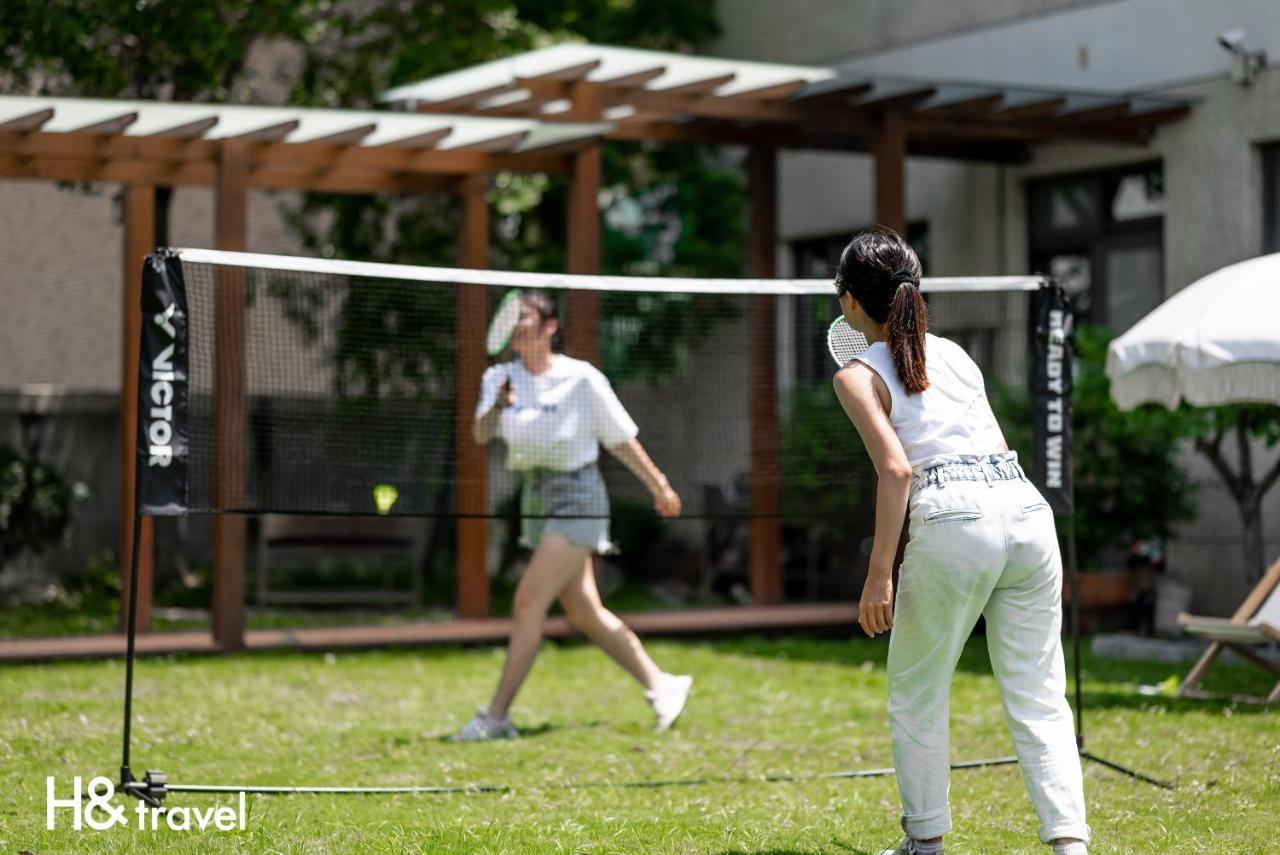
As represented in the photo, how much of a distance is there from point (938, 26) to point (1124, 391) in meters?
7.21

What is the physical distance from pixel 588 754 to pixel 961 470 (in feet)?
10.1

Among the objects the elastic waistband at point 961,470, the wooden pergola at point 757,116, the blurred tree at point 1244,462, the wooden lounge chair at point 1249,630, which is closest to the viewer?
the elastic waistband at point 961,470

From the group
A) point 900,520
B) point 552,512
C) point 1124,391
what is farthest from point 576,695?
point 900,520

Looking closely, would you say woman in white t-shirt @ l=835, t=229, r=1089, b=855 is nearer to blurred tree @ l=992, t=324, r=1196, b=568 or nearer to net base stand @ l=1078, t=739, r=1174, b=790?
net base stand @ l=1078, t=739, r=1174, b=790

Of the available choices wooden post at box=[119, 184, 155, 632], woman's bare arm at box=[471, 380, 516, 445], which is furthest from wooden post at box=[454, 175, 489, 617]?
wooden post at box=[119, 184, 155, 632]

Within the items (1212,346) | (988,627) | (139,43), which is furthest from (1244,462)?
(139,43)

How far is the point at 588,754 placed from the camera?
7520mm

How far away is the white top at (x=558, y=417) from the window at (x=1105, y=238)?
6.96 m

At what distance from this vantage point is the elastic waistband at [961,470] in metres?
5.02

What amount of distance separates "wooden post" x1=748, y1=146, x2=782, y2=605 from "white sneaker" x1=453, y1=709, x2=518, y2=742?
2.68 m

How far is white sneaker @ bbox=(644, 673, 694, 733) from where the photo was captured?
8.09 m

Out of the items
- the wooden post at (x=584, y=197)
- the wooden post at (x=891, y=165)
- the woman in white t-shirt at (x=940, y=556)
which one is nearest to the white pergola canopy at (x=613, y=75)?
the wooden post at (x=584, y=197)

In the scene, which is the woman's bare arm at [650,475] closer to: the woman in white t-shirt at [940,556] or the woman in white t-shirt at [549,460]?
the woman in white t-shirt at [549,460]

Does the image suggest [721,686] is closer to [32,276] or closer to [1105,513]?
[1105,513]
